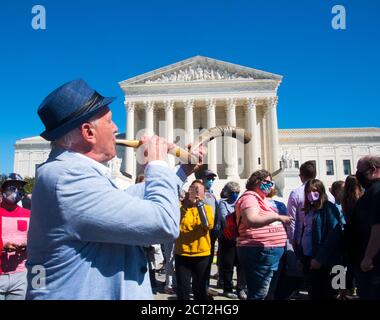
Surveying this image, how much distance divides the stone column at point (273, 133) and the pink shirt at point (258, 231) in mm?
43370

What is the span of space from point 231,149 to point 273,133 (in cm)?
636

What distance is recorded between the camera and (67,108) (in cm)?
185

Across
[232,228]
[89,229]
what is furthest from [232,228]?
[89,229]

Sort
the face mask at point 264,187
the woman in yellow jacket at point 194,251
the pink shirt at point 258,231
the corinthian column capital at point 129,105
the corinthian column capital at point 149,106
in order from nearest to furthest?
the pink shirt at point 258,231, the face mask at point 264,187, the woman in yellow jacket at point 194,251, the corinthian column capital at point 149,106, the corinthian column capital at point 129,105

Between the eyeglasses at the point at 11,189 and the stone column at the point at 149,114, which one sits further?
the stone column at the point at 149,114

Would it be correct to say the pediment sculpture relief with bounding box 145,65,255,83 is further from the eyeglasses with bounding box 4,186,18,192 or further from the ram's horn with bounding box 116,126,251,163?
the ram's horn with bounding box 116,126,251,163

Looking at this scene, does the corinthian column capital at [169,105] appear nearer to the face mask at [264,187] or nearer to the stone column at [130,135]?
the stone column at [130,135]

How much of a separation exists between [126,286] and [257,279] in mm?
3703

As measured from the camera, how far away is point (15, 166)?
6556 cm

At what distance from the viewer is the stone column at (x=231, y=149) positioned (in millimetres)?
44750

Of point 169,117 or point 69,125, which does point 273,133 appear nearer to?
point 169,117

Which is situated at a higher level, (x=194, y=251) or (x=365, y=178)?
(x=365, y=178)

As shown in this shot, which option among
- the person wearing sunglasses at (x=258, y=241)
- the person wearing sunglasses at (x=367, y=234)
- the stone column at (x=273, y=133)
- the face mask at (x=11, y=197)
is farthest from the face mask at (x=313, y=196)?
the stone column at (x=273, y=133)
